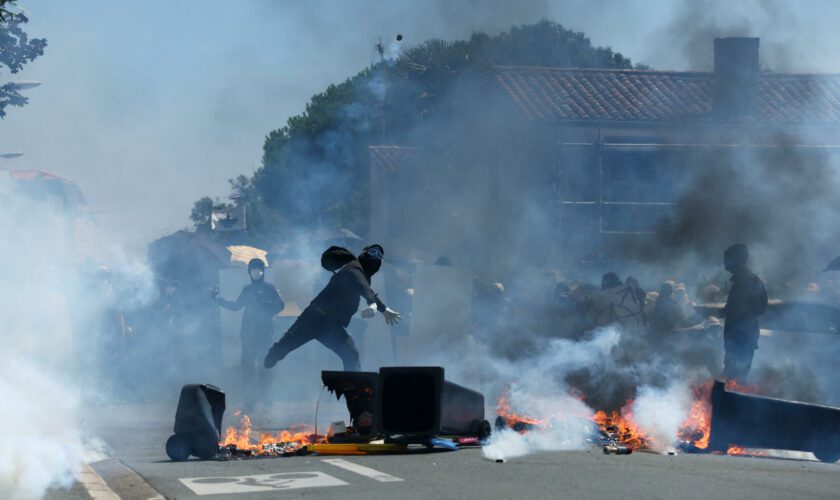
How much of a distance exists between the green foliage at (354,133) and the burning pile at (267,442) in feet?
55.1

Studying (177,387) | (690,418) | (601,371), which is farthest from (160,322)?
(690,418)

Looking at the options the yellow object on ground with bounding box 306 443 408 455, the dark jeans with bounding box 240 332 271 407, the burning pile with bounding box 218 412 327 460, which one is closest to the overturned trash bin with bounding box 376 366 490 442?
the yellow object on ground with bounding box 306 443 408 455

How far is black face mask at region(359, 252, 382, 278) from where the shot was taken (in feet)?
45.4

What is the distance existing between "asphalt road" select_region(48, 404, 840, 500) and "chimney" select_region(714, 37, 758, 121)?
27.6m

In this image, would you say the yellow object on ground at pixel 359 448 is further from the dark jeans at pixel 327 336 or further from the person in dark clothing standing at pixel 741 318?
the person in dark clothing standing at pixel 741 318

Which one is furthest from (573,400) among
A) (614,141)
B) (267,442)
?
(614,141)

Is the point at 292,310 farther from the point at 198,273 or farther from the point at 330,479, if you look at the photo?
the point at 330,479

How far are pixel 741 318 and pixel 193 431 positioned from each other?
20.7 ft

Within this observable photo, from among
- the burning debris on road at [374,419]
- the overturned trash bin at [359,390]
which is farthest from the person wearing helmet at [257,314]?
the overturned trash bin at [359,390]

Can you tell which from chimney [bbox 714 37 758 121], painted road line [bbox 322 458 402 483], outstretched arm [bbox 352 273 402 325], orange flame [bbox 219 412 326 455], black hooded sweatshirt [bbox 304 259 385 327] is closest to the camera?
painted road line [bbox 322 458 402 483]

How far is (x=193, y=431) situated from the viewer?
11.1 meters

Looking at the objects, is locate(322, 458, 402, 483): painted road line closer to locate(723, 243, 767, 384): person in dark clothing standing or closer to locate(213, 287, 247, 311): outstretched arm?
locate(723, 243, 767, 384): person in dark clothing standing

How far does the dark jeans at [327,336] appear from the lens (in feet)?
44.7

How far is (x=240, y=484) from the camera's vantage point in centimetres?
927
